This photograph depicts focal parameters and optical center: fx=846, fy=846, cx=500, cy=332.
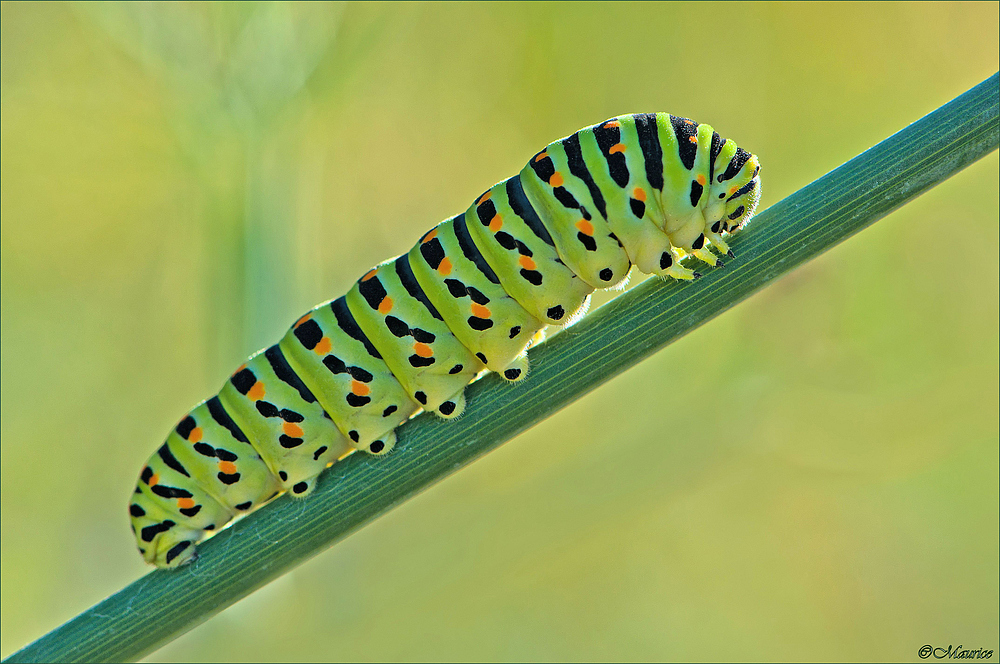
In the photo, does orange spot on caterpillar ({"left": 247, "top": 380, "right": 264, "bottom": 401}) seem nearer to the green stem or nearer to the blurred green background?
the green stem

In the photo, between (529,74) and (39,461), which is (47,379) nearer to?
(39,461)

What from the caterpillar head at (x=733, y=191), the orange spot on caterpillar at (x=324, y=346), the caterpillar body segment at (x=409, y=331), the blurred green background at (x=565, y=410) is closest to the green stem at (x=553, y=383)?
the caterpillar head at (x=733, y=191)

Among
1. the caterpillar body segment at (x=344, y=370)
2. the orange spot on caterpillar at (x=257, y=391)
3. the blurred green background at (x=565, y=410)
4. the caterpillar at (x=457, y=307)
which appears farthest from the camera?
the blurred green background at (x=565, y=410)

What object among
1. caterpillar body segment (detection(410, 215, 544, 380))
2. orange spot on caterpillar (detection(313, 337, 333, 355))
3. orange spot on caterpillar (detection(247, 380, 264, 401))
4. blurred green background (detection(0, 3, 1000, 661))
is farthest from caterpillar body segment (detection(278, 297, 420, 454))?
blurred green background (detection(0, 3, 1000, 661))

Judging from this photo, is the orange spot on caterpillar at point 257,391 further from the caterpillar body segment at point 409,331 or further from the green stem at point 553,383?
the green stem at point 553,383

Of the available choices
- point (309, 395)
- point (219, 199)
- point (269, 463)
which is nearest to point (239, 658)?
point (269, 463)

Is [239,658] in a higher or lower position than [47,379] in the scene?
lower

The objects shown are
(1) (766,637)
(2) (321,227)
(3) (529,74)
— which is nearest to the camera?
(1) (766,637)

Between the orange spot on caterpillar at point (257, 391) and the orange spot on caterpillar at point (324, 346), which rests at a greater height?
the orange spot on caterpillar at point (324, 346)
